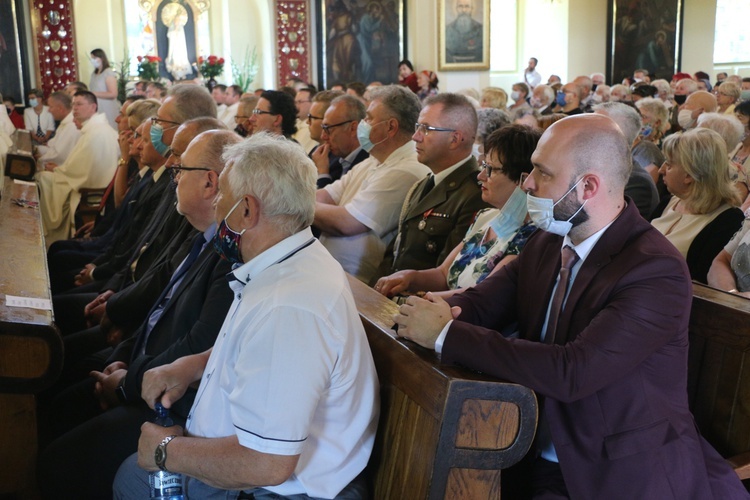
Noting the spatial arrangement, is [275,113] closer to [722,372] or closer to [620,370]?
[722,372]

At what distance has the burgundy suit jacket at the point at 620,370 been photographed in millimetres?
1816

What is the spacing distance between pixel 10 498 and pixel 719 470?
2.17 m

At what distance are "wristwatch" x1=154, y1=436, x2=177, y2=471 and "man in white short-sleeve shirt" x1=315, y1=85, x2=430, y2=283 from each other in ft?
7.03

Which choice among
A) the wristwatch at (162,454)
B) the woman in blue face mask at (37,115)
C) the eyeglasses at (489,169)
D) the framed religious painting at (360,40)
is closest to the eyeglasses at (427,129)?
the eyeglasses at (489,169)

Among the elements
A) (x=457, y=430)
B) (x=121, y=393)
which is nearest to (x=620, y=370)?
(x=457, y=430)

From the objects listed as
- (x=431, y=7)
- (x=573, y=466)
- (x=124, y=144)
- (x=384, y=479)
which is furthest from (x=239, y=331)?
(x=431, y=7)

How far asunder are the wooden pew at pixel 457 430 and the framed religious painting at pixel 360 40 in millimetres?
14520

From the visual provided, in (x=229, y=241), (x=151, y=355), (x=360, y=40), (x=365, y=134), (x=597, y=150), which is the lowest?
(x=151, y=355)

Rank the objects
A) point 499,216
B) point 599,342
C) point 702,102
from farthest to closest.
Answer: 1. point 702,102
2. point 499,216
3. point 599,342

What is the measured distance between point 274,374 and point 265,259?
37 centimetres

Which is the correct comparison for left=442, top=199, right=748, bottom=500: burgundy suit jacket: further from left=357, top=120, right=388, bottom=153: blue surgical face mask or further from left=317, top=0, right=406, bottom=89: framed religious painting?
left=317, top=0, right=406, bottom=89: framed religious painting

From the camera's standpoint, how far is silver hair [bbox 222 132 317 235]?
206cm

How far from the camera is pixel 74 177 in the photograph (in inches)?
309

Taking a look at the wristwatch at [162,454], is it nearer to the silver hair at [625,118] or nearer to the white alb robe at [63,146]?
the silver hair at [625,118]
